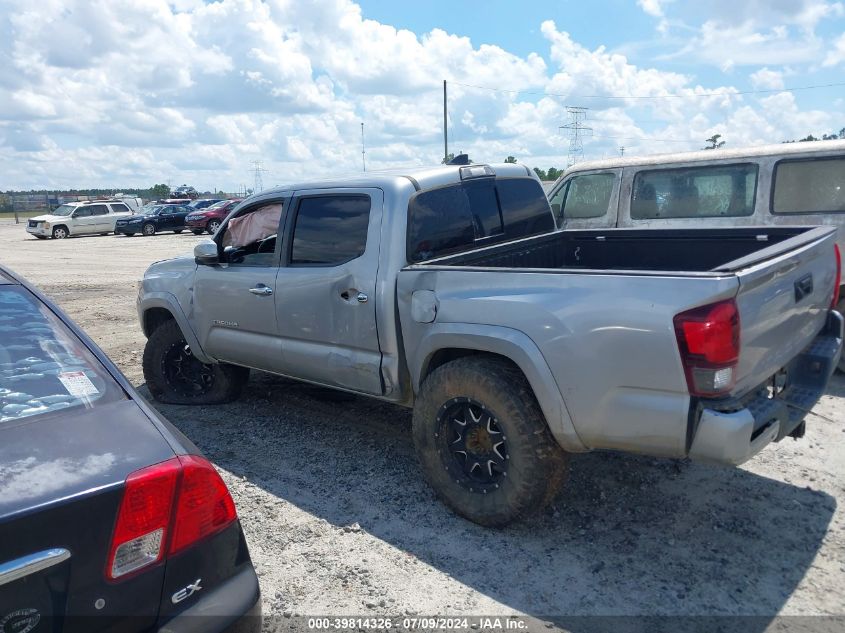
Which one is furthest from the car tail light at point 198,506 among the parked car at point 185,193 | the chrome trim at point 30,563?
the parked car at point 185,193

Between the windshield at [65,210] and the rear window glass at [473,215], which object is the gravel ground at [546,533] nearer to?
the rear window glass at [473,215]

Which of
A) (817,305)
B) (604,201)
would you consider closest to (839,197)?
(604,201)

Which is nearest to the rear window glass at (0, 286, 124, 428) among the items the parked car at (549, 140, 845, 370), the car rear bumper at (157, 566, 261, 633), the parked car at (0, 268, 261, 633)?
the parked car at (0, 268, 261, 633)

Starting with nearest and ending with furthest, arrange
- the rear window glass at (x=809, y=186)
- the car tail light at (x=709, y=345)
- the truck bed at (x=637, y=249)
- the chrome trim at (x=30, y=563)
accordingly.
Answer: the chrome trim at (x=30, y=563)
the car tail light at (x=709, y=345)
the truck bed at (x=637, y=249)
the rear window glass at (x=809, y=186)

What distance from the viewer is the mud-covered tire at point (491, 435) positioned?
3.33m

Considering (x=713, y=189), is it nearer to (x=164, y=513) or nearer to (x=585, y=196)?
(x=585, y=196)

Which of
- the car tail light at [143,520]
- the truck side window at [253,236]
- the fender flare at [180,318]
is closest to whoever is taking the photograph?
the car tail light at [143,520]

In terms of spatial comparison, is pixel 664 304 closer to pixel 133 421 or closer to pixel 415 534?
pixel 415 534

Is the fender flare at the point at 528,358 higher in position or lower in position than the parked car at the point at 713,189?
lower

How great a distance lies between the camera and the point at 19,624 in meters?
1.61

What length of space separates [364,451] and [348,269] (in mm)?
1335

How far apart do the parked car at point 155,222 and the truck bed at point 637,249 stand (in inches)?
1153

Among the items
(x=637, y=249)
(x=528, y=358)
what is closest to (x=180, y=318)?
(x=528, y=358)

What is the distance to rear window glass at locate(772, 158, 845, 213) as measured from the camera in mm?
6223
